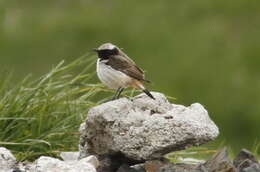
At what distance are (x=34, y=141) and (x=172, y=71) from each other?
8.01 m

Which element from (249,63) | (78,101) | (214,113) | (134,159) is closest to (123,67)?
(134,159)

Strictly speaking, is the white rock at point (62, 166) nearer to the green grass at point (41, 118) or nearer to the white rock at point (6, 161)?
the white rock at point (6, 161)

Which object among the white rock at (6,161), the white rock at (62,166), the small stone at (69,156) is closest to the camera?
the white rock at (62,166)

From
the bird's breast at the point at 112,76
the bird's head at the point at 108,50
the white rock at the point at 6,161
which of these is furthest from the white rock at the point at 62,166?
the bird's head at the point at 108,50

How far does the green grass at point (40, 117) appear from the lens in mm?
10180

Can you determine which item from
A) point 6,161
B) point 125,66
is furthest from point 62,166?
point 125,66

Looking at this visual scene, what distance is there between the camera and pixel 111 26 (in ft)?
62.3

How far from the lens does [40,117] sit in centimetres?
1027

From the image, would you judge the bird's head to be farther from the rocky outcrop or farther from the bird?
the rocky outcrop

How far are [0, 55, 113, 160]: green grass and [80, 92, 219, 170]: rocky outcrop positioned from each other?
42.6 inches

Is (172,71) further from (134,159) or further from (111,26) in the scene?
(134,159)

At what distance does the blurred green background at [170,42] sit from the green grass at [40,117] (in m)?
5.67

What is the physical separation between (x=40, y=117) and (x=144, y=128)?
1.95 m

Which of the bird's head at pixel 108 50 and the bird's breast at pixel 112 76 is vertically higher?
the bird's head at pixel 108 50
